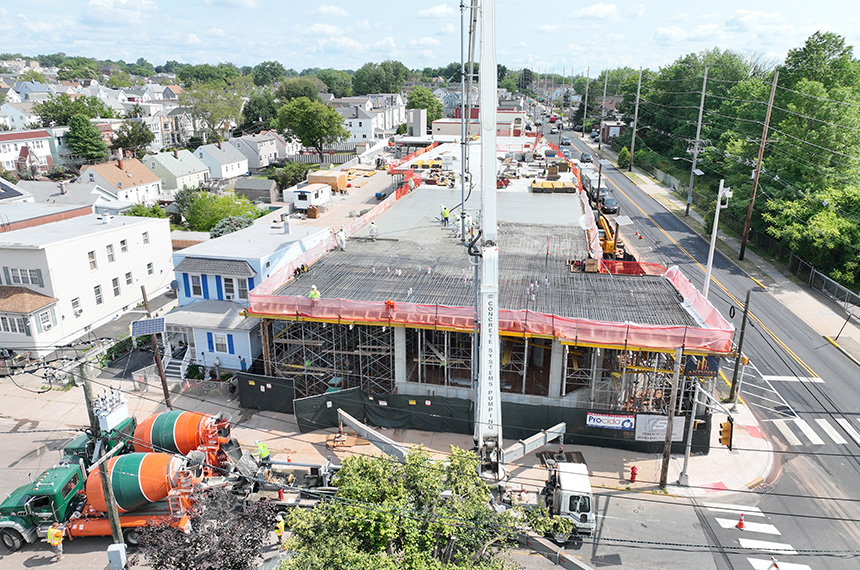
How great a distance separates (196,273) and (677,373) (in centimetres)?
2432

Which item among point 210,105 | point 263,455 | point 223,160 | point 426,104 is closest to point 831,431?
point 263,455

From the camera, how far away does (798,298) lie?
38594 mm

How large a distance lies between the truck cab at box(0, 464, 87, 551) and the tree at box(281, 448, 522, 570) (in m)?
10.0

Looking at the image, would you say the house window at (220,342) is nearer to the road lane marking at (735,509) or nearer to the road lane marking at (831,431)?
the road lane marking at (735,509)

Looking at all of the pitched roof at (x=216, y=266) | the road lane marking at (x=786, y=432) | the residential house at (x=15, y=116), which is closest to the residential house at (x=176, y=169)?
the pitched roof at (x=216, y=266)

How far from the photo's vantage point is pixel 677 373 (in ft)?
65.7

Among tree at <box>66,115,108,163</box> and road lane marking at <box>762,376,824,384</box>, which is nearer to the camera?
road lane marking at <box>762,376,824,384</box>

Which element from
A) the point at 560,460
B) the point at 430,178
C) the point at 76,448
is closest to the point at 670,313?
the point at 560,460

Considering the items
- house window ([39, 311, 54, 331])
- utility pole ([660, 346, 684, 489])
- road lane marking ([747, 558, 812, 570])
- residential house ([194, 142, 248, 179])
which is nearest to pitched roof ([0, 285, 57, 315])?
house window ([39, 311, 54, 331])

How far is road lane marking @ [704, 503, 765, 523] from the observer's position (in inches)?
787

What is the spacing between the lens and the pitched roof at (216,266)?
3062 cm

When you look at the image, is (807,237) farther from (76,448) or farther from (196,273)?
(76,448)

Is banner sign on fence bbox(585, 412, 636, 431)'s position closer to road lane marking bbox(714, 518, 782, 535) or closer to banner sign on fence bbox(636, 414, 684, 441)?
banner sign on fence bbox(636, 414, 684, 441)

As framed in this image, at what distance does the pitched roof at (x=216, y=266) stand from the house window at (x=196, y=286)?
62 centimetres
